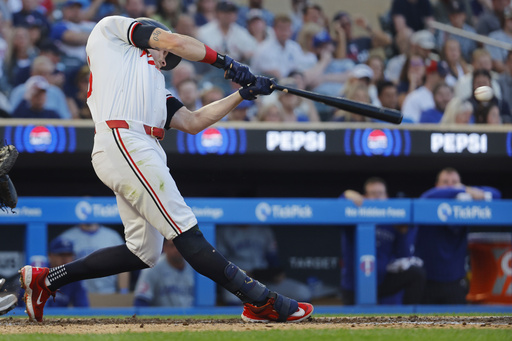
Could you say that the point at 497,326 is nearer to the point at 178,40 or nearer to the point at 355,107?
the point at 355,107

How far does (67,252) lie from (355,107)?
286 cm

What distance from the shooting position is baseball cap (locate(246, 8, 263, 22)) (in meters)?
8.96

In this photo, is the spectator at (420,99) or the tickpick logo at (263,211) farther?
the spectator at (420,99)

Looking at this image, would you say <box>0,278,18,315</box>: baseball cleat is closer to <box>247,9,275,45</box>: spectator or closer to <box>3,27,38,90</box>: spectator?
<box>3,27,38,90</box>: spectator

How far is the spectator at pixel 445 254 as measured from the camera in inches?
241

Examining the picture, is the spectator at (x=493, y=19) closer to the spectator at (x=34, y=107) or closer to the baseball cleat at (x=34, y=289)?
the spectator at (x=34, y=107)

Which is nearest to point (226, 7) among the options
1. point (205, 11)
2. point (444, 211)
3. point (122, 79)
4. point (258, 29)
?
point (205, 11)

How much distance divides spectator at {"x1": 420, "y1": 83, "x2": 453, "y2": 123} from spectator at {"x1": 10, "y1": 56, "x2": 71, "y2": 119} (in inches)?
143

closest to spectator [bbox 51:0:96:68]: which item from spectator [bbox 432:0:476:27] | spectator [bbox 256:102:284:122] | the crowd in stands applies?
the crowd in stands

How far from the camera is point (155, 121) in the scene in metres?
3.58

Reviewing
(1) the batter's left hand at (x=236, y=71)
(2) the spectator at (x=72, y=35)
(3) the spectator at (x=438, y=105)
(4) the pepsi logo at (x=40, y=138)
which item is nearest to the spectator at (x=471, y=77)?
(3) the spectator at (x=438, y=105)

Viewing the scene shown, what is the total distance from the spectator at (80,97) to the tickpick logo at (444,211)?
134 inches

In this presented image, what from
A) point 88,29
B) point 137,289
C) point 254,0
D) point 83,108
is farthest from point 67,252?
point 254,0

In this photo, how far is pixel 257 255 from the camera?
20.4 feet
